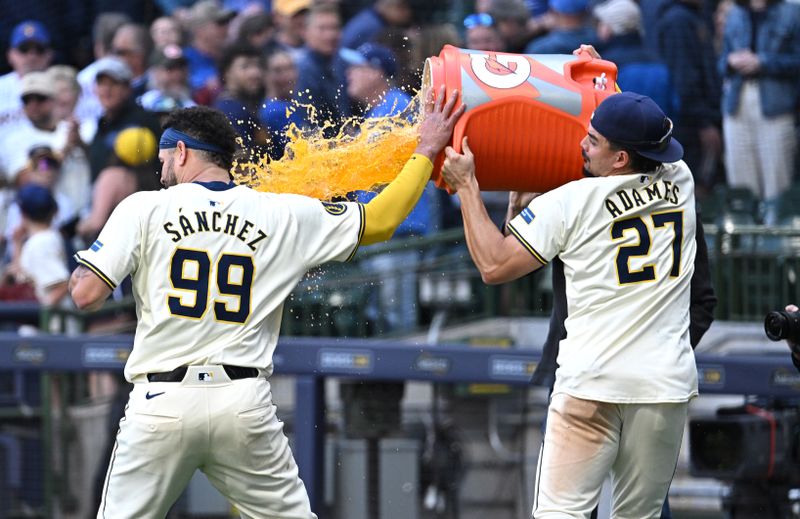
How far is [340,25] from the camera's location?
9.73m

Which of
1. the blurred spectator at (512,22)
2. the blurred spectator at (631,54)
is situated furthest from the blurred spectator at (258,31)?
the blurred spectator at (631,54)

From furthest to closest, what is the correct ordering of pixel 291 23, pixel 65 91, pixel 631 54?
pixel 65 91
pixel 291 23
pixel 631 54

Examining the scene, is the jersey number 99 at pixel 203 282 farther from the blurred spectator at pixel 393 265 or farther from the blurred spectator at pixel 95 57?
the blurred spectator at pixel 95 57

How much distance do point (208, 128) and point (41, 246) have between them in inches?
227

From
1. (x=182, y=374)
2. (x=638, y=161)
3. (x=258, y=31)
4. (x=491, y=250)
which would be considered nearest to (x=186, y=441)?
(x=182, y=374)

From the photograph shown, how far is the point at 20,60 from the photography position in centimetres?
1108

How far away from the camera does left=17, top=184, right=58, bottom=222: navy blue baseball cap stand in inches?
387

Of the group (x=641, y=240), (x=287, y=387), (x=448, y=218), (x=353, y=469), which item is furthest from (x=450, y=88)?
(x=448, y=218)

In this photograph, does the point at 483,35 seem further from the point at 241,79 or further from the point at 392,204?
the point at 392,204

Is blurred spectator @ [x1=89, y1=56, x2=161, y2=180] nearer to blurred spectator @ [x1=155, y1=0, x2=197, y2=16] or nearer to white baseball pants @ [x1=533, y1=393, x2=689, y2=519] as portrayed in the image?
blurred spectator @ [x1=155, y1=0, x2=197, y2=16]

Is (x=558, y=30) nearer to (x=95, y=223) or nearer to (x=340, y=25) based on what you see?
(x=340, y=25)

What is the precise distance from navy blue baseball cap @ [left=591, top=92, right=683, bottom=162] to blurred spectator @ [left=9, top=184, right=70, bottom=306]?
6.05 metres

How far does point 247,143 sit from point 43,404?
3738mm

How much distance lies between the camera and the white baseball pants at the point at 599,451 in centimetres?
421
